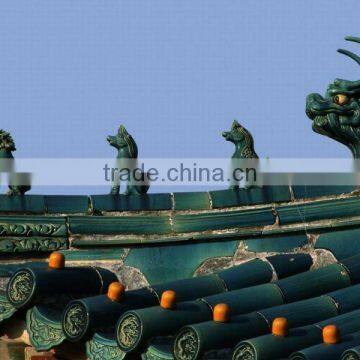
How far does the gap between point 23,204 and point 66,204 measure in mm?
462

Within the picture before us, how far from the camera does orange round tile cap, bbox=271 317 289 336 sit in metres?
15.4

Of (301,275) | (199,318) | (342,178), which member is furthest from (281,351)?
(342,178)

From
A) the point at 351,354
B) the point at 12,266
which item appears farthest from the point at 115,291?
the point at 351,354

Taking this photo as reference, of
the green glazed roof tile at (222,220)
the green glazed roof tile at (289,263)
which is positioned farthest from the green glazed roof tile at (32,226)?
the green glazed roof tile at (289,263)

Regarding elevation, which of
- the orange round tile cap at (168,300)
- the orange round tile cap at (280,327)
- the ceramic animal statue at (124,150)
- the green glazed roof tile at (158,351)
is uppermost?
the ceramic animal statue at (124,150)

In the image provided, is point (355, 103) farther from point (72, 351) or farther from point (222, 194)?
point (72, 351)

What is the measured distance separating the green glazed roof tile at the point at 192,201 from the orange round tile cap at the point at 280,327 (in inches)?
142

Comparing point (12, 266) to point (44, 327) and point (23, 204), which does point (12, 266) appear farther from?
point (44, 327)

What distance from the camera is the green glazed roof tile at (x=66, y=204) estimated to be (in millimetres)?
18766

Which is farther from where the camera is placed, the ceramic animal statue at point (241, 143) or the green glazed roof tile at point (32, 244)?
the ceramic animal statue at point (241, 143)

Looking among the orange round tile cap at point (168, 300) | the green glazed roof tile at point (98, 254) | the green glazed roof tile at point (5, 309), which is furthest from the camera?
the green glazed roof tile at point (98, 254)

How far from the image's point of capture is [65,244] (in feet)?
61.3

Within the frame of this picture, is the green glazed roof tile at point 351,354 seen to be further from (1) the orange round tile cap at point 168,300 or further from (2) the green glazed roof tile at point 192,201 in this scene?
(2) the green glazed roof tile at point 192,201

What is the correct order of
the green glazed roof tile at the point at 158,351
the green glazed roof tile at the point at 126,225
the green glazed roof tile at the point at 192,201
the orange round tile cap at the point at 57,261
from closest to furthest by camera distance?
the green glazed roof tile at the point at 158,351, the orange round tile cap at the point at 57,261, the green glazed roof tile at the point at 126,225, the green glazed roof tile at the point at 192,201
